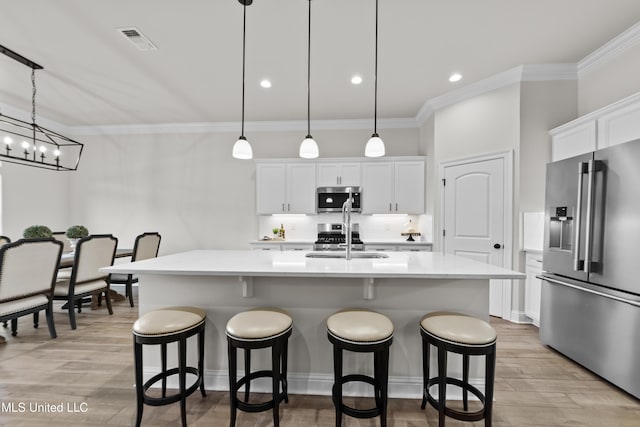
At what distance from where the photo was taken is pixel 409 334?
189cm

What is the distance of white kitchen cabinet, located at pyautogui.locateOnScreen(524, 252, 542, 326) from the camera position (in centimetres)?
294

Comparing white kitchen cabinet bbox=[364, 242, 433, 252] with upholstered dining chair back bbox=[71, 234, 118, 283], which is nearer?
upholstered dining chair back bbox=[71, 234, 118, 283]

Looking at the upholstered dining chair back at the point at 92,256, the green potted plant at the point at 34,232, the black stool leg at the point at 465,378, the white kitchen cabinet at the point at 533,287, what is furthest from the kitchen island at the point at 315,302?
the green potted plant at the point at 34,232

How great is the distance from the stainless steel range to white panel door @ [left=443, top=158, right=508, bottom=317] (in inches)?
53.5

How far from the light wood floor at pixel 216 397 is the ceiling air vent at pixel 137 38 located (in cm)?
297

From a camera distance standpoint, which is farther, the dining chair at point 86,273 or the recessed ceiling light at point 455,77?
the recessed ceiling light at point 455,77

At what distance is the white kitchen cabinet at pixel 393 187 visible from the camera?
437cm

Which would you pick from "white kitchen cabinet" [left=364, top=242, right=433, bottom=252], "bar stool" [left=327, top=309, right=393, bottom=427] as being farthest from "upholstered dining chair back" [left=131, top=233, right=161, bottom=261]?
"bar stool" [left=327, top=309, right=393, bottom=427]

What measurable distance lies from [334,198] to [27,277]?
3.71m

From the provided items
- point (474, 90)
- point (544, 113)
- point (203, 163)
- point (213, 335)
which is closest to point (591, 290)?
point (544, 113)

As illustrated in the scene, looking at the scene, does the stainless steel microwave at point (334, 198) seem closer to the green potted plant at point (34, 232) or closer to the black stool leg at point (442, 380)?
the black stool leg at point (442, 380)

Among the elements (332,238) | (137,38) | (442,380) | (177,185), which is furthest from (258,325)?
(177,185)

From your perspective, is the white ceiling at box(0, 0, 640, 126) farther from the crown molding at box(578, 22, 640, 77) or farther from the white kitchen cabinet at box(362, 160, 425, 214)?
the white kitchen cabinet at box(362, 160, 425, 214)

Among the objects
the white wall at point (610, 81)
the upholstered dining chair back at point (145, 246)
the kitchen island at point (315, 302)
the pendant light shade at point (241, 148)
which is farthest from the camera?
the upholstered dining chair back at point (145, 246)
